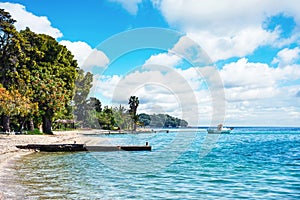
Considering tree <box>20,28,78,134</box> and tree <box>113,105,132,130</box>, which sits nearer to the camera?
tree <box>20,28,78,134</box>

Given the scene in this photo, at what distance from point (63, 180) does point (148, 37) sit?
1340cm

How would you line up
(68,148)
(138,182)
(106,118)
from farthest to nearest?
(106,118), (68,148), (138,182)

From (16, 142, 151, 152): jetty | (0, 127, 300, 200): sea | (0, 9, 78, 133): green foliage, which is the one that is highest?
(0, 9, 78, 133): green foliage

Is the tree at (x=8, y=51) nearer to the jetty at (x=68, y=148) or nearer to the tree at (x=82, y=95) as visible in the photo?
the jetty at (x=68, y=148)

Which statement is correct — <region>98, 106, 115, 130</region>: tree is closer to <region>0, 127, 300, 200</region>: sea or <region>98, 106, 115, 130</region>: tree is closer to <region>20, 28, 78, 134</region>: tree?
<region>20, 28, 78, 134</region>: tree

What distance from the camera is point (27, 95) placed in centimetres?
5066

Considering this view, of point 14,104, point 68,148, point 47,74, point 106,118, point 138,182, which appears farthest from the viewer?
point 106,118

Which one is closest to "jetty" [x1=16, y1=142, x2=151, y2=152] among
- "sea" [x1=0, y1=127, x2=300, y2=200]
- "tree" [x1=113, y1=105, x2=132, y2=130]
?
"sea" [x1=0, y1=127, x2=300, y2=200]

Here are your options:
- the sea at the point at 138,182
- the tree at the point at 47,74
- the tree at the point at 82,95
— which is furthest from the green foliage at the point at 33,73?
the tree at the point at 82,95

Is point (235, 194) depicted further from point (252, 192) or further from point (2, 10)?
point (2, 10)

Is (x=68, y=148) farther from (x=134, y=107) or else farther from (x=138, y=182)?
(x=134, y=107)

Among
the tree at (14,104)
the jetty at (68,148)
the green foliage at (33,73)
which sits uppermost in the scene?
the green foliage at (33,73)

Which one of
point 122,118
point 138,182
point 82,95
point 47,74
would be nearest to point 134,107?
point 122,118

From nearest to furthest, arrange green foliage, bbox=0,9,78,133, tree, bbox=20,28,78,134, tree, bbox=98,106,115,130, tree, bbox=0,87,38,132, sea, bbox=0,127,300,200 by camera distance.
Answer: sea, bbox=0,127,300,200
tree, bbox=0,87,38,132
green foliage, bbox=0,9,78,133
tree, bbox=20,28,78,134
tree, bbox=98,106,115,130
